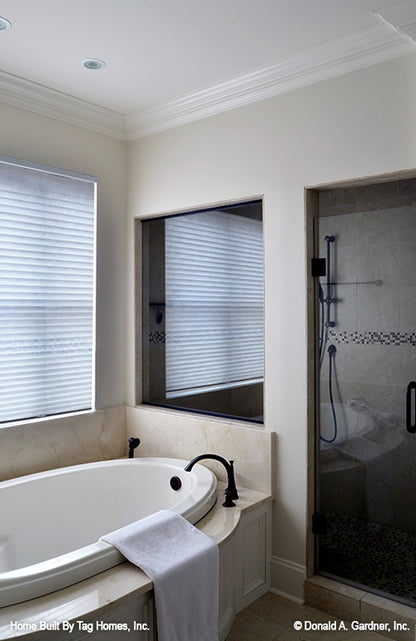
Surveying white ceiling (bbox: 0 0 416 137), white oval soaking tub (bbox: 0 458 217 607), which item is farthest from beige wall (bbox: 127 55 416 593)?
white oval soaking tub (bbox: 0 458 217 607)

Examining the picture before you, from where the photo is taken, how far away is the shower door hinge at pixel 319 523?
8.43ft

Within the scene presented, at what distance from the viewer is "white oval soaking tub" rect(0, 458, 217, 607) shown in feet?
8.14

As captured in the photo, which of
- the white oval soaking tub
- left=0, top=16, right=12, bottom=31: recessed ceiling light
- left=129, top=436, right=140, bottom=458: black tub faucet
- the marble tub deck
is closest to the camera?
the marble tub deck

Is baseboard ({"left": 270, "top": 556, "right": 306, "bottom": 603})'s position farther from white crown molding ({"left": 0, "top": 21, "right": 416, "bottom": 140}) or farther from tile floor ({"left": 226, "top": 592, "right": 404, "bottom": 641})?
white crown molding ({"left": 0, "top": 21, "right": 416, "bottom": 140})

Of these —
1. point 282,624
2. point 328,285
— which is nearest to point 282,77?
point 328,285

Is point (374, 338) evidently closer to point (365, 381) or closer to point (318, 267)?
point (365, 381)

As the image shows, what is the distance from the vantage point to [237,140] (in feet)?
9.45

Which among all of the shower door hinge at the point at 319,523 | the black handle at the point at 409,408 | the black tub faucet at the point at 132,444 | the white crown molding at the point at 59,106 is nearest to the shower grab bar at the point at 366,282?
the black handle at the point at 409,408

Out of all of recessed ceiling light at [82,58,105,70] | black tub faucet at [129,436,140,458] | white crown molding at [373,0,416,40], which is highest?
recessed ceiling light at [82,58,105,70]

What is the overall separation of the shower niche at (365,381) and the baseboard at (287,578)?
0.10 metres

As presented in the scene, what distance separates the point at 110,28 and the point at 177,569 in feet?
7.32

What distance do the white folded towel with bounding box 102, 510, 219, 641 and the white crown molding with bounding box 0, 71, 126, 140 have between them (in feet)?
7.52

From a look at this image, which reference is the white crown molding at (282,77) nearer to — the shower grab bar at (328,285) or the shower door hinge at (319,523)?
the shower grab bar at (328,285)

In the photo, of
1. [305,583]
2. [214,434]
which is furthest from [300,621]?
[214,434]
